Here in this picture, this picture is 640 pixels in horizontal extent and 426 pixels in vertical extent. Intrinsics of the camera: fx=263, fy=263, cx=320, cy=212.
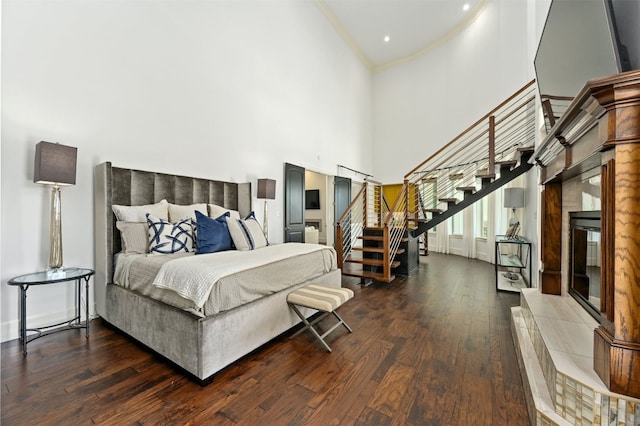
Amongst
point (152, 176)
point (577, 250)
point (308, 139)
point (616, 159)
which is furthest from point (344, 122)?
point (616, 159)

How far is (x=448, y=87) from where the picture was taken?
7109 mm

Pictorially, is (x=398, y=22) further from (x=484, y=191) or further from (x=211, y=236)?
(x=211, y=236)

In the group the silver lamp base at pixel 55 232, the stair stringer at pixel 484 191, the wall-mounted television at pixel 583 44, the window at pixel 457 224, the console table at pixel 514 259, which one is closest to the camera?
the wall-mounted television at pixel 583 44

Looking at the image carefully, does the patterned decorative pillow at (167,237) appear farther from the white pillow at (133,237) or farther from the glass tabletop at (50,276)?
the glass tabletop at (50,276)

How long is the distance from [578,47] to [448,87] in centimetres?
623

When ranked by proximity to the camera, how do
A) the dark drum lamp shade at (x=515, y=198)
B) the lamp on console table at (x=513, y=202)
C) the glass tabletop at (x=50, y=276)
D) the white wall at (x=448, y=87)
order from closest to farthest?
the glass tabletop at (x=50, y=276)
the lamp on console table at (x=513, y=202)
the dark drum lamp shade at (x=515, y=198)
the white wall at (x=448, y=87)

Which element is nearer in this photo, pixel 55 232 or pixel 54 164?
pixel 54 164

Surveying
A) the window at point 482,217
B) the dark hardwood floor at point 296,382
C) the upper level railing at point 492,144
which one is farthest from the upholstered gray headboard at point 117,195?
the window at point 482,217

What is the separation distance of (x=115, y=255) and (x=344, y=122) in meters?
6.10

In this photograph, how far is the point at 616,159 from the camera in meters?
1.09

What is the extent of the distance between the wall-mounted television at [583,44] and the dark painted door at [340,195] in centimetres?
484

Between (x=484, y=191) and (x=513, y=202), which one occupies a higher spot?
(x=484, y=191)

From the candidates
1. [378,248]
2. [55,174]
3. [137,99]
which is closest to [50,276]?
[55,174]

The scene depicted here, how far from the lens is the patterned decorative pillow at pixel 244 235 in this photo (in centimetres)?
278
